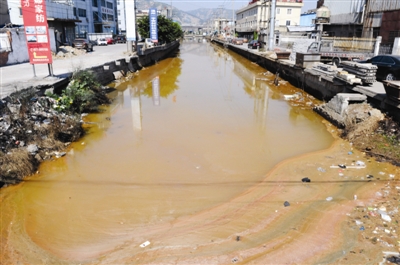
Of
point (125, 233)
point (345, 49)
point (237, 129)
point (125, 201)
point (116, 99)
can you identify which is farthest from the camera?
point (345, 49)

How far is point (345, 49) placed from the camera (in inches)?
975

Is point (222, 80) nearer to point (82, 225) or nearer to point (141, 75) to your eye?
point (141, 75)

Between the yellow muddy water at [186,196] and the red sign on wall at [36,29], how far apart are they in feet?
12.5

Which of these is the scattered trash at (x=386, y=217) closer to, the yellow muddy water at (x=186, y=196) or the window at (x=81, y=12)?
the yellow muddy water at (x=186, y=196)

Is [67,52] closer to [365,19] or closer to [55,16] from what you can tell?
[55,16]

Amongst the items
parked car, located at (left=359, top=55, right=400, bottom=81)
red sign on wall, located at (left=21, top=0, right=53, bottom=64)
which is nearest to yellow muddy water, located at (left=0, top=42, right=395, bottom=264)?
red sign on wall, located at (left=21, top=0, right=53, bottom=64)

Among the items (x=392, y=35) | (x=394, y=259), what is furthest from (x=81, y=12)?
(x=394, y=259)

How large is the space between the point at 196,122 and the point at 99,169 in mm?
4542

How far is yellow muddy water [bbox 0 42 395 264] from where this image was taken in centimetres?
482

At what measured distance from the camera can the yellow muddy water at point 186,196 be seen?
4.82m

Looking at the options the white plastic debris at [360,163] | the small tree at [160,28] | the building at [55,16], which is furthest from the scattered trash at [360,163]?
the small tree at [160,28]

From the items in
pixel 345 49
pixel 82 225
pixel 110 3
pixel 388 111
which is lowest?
pixel 82 225

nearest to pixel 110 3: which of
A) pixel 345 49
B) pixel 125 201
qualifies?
pixel 345 49

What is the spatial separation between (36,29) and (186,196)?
9.99 m
